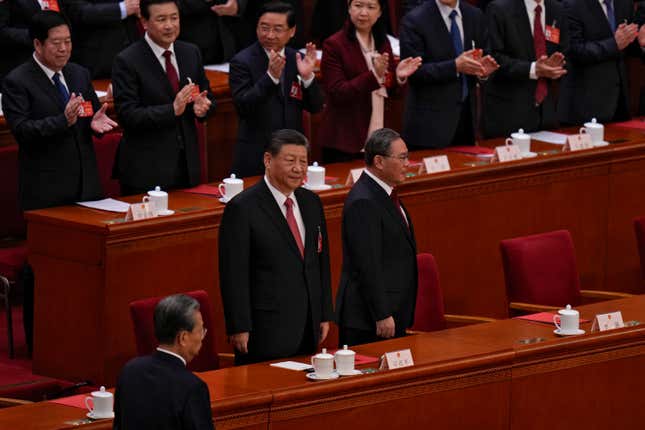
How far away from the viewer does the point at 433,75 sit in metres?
7.59

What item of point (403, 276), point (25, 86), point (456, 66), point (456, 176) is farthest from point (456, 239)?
point (25, 86)

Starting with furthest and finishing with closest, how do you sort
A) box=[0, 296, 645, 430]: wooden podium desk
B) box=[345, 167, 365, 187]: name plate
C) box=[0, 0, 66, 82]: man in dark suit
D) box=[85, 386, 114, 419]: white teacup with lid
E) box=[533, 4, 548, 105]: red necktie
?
box=[533, 4, 548, 105]: red necktie → box=[0, 0, 66, 82]: man in dark suit → box=[345, 167, 365, 187]: name plate → box=[0, 296, 645, 430]: wooden podium desk → box=[85, 386, 114, 419]: white teacup with lid

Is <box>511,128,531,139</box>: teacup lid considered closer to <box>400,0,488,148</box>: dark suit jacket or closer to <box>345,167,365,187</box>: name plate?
<box>400,0,488,148</box>: dark suit jacket

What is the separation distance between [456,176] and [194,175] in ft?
3.93

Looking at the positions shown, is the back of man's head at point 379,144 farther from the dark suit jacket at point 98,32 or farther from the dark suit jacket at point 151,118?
the dark suit jacket at point 98,32

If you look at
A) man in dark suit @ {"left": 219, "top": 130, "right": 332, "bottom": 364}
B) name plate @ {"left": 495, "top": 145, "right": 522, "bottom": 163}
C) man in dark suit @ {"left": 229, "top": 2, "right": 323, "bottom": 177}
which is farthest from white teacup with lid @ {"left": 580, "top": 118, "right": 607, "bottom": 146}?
man in dark suit @ {"left": 219, "top": 130, "right": 332, "bottom": 364}

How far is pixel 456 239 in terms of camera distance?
7.21 metres

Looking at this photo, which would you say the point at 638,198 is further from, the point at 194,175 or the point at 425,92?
the point at 194,175

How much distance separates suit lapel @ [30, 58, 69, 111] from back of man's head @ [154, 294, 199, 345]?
8.45ft

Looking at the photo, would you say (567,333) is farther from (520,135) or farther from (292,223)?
(520,135)

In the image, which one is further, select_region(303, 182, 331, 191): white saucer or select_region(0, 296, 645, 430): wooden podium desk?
select_region(303, 182, 331, 191): white saucer

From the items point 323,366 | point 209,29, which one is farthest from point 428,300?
point 209,29

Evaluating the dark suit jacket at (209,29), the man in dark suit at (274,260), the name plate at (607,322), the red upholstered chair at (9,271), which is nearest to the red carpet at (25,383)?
the red upholstered chair at (9,271)

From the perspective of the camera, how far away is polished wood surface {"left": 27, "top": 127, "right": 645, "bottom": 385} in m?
6.19
